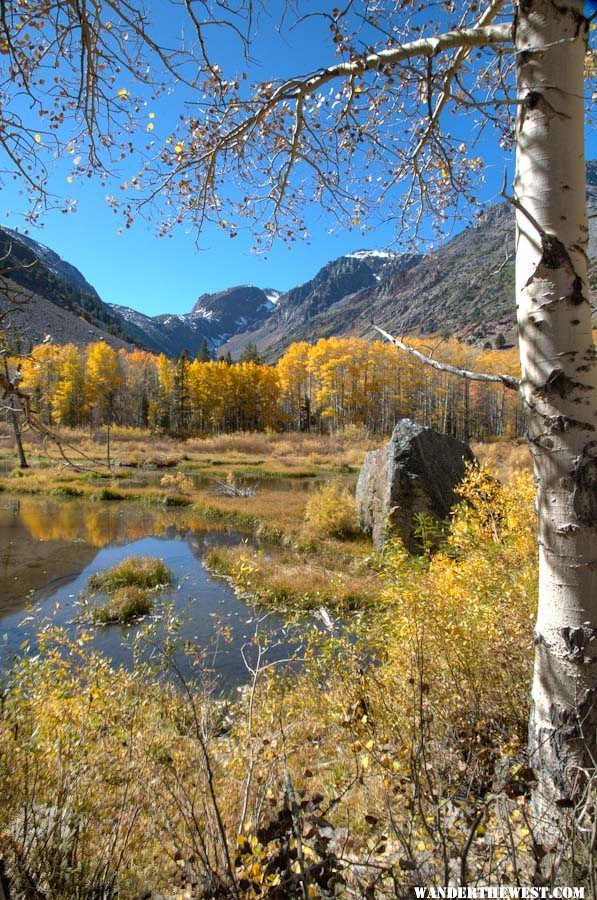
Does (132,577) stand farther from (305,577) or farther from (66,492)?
(66,492)

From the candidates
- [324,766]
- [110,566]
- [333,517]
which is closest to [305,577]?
[333,517]

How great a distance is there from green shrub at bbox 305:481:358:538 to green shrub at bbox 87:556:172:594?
5263 millimetres

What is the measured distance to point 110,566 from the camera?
502 inches

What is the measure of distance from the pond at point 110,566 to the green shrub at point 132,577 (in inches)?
14.7

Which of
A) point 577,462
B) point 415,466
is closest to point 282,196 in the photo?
point 577,462

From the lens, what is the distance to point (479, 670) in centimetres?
304

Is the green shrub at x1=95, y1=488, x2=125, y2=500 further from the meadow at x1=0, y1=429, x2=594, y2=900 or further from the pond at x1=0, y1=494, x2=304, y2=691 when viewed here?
the meadow at x1=0, y1=429, x2=594, y2=900

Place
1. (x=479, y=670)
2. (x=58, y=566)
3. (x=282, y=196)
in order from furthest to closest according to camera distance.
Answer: (x=58, y=566), (x=282, y=196), (x=479, y=670)

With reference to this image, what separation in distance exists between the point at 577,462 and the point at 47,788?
10.1 ft

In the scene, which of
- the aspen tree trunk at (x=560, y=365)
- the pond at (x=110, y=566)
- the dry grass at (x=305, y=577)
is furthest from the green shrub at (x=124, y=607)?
the aspen tree trunk at (x=560, y=365)

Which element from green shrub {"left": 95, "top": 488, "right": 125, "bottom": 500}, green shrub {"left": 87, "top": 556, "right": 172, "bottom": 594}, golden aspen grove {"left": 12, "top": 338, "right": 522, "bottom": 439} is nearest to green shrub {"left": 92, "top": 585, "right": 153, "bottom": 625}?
green shrub {"left": 87, "top": 556, "right": 172, "bottom": 594}

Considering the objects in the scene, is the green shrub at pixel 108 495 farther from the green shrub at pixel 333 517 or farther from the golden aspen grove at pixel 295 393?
the golden aspen grove at pixel 295 393

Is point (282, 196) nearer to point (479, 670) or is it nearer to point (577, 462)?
point (577, 462)

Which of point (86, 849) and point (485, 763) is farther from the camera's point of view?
point (485, 763)
